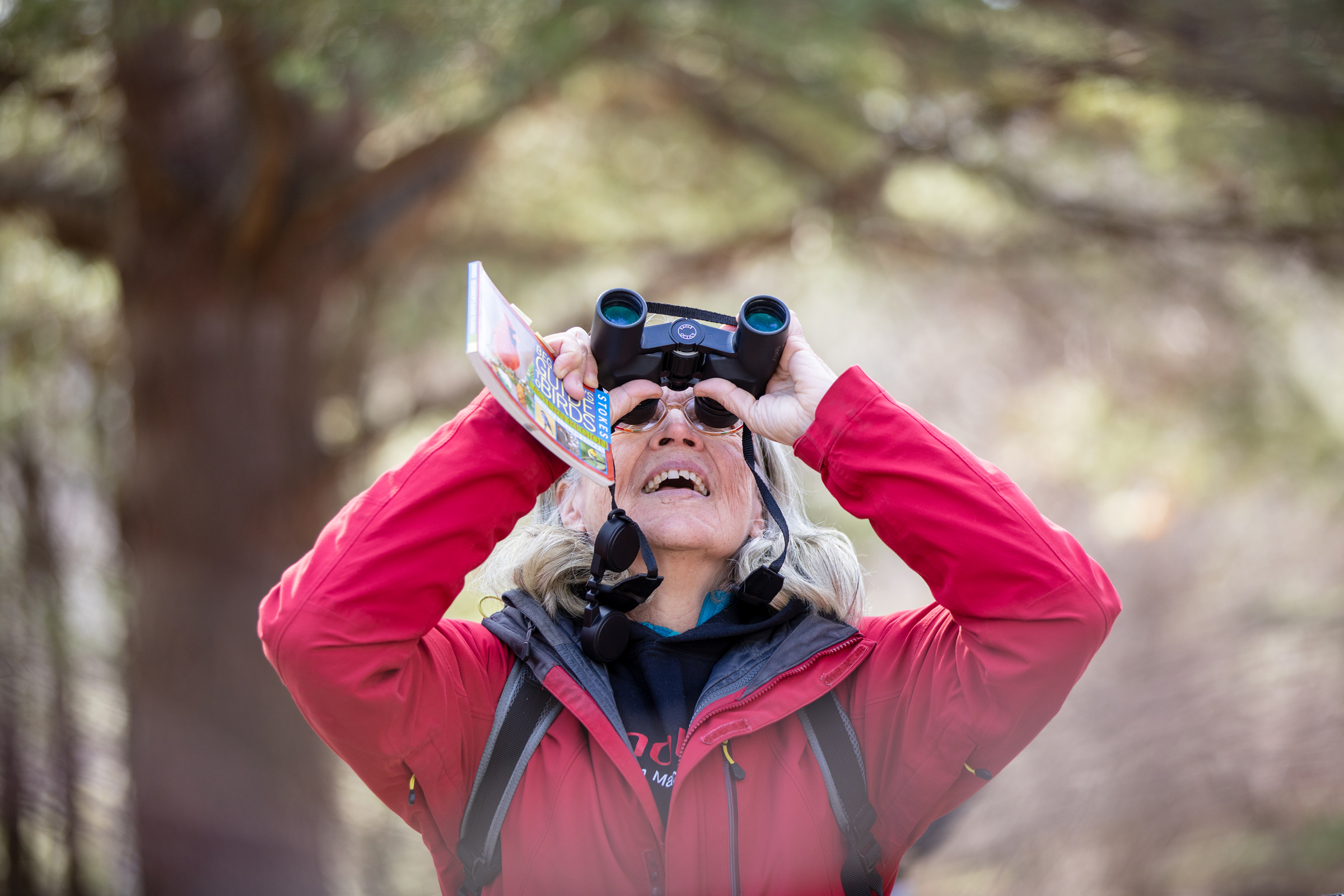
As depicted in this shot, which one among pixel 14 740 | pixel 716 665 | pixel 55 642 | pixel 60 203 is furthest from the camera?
pixel 14 740

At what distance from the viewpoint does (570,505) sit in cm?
197

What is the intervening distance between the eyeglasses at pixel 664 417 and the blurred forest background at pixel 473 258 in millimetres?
1555

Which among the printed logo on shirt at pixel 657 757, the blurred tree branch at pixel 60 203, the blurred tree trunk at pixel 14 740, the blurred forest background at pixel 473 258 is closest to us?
the printed logo on shirt at pixel 657 757

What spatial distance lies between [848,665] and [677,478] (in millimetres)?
451

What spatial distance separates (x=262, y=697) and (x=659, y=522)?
2.92m

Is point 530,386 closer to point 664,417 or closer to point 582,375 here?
point 582,375

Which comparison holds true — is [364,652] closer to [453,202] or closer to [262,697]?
[262,697]

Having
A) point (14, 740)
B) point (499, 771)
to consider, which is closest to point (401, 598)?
point (499, 771)

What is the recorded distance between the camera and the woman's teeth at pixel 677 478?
1797 mm

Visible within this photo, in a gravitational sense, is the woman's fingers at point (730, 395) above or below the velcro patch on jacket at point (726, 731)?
above

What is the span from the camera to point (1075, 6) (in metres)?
3.59

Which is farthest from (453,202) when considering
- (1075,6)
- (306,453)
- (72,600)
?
(72,600)

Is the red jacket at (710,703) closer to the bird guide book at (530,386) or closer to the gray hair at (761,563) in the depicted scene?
the bird guide book at (530,386)

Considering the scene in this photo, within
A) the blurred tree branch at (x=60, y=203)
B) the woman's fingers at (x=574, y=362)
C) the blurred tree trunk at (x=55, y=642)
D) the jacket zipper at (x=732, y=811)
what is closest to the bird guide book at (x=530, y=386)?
the woman's fingers at (x=574, y=362)
